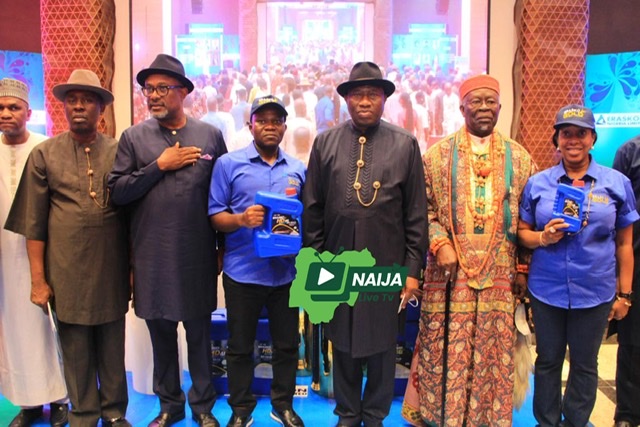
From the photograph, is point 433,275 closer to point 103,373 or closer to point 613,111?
point 103,373

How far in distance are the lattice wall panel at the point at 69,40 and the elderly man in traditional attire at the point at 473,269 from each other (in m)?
2.91

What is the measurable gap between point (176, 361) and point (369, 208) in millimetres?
1455

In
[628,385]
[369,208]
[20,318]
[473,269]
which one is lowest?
[628,385]

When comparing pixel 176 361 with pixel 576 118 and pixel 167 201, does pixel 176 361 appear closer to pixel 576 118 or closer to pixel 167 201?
pixel 167 201

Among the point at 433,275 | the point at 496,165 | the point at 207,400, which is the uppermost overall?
the point at 496,165

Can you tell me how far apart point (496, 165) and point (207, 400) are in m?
2.10

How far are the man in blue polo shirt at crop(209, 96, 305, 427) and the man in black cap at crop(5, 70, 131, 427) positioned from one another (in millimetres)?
590

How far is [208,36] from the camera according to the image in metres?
4.23

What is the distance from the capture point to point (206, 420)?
285 centimetres

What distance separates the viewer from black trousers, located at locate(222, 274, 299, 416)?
268cm

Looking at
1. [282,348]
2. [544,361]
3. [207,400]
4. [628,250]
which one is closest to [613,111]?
[628,250]

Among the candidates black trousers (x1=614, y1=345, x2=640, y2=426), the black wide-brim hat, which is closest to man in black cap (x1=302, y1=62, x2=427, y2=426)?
the black wide-brim hat

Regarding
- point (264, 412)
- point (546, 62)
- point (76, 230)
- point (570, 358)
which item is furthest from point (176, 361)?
point (546, 62)

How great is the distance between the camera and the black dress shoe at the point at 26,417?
9.68 ft
